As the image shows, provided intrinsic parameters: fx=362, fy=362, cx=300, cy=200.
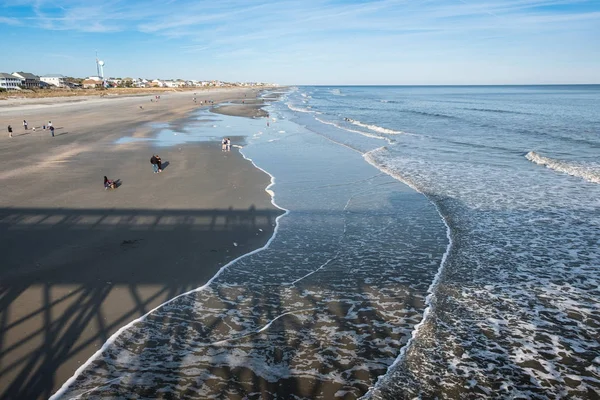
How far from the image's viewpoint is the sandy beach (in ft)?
21.5

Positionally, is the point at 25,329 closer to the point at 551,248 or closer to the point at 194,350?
the point at 194,350

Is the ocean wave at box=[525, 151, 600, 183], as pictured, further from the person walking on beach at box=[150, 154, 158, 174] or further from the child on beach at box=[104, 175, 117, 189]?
the child on beach at box=[104, 175, 117, 189]

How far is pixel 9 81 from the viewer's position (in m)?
127

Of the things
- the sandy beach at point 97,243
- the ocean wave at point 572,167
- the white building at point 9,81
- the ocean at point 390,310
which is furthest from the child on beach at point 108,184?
the white building at point 9,81

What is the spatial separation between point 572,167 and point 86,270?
26.2 m

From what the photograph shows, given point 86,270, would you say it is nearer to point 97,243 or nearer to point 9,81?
point 97,243

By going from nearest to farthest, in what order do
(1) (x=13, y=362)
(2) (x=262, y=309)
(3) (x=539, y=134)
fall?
1. (1) (x=13, y=362)
2. (2) (x=262, y=309)
3. (3) (x=539, y=134)

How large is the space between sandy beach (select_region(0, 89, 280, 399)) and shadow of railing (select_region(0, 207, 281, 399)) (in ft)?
0.08

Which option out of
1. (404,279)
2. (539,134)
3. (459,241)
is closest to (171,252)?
(404,279)

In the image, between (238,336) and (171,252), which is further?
(171,252)

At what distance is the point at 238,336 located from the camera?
22.7 feet

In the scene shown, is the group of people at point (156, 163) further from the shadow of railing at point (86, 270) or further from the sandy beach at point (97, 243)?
the shadow of railing at point (86, 270)

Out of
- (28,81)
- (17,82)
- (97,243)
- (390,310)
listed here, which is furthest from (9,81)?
(390,310)

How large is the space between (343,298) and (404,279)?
77.6 inches
